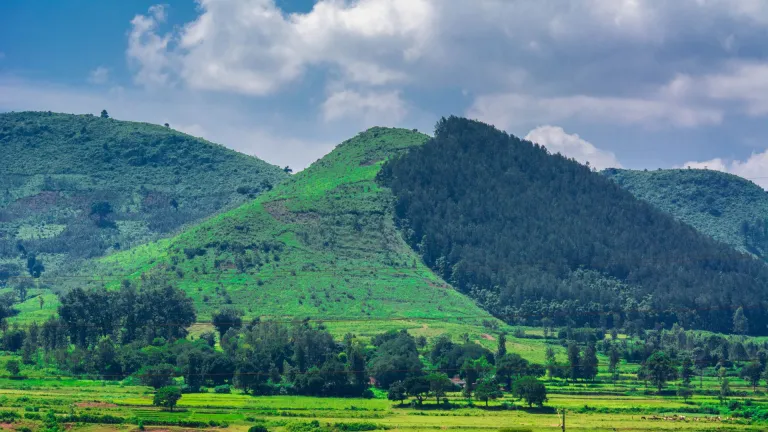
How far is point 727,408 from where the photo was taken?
131875 mm

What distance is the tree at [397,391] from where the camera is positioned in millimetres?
135125

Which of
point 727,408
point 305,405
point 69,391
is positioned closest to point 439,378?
point 305,405

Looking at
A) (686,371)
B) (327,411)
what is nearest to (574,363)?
(686,371)

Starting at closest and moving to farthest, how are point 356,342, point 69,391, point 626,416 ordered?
1. point 626,416
2. point 69,391
3. point 356,342

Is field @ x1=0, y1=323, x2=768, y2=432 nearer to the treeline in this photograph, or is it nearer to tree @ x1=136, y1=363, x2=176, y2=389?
tree @ x1=136, y1=363, x2=176, y2=389

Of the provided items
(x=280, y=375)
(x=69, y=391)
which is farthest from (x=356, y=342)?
(x=69, y=391)

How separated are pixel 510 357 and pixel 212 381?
134 feet

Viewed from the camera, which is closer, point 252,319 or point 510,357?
point 510,357

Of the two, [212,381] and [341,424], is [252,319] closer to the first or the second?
[212,381]

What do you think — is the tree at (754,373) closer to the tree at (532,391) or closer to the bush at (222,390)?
the tree at (532,391)

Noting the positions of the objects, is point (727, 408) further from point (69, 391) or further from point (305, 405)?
point (69, 391)

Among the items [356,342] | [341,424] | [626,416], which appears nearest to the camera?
[341,424]

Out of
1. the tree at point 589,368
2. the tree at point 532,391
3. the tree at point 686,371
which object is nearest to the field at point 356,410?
the tree at point 532,391

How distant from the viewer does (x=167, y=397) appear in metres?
123
